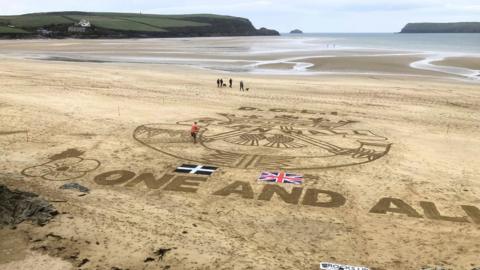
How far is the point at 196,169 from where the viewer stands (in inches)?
734

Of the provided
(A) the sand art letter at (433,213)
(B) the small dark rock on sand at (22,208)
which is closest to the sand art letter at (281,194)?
(A) the sand art letter at (433,213)

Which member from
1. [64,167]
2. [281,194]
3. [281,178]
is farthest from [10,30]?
[281,194]

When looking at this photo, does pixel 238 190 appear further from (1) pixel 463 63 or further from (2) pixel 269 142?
(1) pixel 463 63

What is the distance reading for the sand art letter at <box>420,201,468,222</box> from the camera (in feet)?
47.2

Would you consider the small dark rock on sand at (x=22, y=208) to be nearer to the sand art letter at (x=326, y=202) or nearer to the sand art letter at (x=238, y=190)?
the sand art letter at (x=238, y=190)

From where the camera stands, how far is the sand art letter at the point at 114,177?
17.0 metres

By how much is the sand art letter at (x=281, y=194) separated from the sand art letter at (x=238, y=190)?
50cm

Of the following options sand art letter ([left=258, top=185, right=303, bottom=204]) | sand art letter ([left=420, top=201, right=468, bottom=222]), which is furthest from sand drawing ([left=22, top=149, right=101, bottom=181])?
sand art letter ([left=420, top=201, right=468, bottom=222])

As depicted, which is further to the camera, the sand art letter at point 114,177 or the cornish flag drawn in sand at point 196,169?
the cornish flag drawn in sand at point 196,169

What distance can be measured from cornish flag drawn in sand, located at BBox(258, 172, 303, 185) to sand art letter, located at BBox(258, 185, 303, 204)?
641mm

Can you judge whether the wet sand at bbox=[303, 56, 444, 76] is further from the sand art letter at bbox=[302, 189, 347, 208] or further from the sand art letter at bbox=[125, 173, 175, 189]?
the sand art letter at bbox=[125, 173, 175, 189]

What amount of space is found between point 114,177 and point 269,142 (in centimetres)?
879

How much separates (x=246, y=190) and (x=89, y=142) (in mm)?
9870

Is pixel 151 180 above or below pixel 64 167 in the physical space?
below
